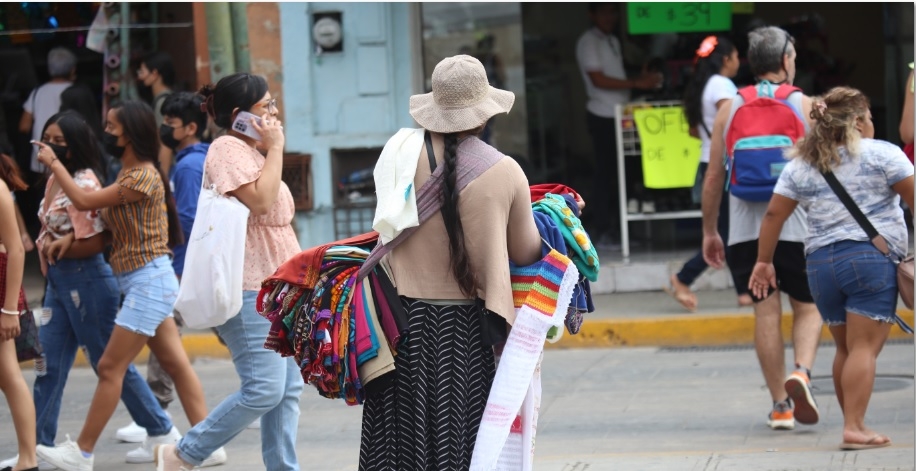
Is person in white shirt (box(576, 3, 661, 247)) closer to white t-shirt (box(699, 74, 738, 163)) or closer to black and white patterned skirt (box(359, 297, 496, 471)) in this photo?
white t-shirt (box(699, 74, 738, 163))

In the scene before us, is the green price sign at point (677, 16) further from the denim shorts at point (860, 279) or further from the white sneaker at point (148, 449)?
the white sneaker at point (148, 449)

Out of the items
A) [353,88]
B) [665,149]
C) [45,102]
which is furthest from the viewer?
[45,102]

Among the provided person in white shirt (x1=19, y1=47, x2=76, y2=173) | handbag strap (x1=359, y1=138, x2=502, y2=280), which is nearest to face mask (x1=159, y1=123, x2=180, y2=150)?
handbag strap (x1=359, y1=138, x2=502, y2=280)

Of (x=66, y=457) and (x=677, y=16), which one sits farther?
(x=677, y=16)

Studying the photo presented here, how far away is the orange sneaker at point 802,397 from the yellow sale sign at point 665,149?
425 cm

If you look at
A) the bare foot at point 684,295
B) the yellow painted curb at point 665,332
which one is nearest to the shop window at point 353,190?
the yellow painted curb at point 665,332

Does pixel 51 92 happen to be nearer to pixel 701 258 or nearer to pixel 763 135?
pixel 701 258

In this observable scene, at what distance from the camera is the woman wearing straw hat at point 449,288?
4.19 metres

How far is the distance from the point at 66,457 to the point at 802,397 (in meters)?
3.52

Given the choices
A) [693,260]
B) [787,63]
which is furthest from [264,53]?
[787,63]

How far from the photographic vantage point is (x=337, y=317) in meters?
4.27

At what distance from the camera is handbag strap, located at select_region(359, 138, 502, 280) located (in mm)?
4172

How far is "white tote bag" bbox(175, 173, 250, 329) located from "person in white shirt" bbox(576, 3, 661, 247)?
6.57 m

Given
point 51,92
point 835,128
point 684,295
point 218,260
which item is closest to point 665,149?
point 684,295
